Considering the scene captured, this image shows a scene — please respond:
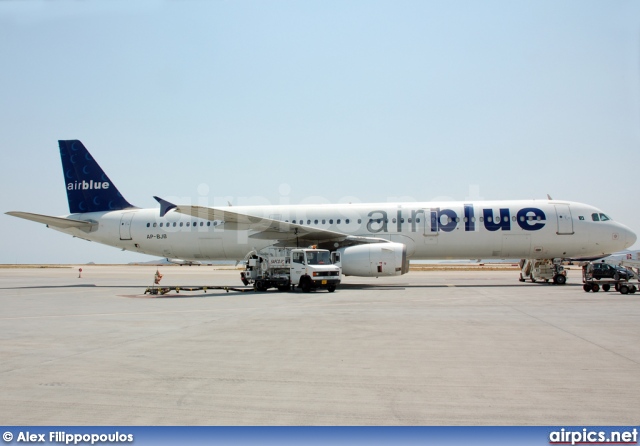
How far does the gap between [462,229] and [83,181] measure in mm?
21792

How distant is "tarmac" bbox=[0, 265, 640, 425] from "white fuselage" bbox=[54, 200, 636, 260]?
12112mm

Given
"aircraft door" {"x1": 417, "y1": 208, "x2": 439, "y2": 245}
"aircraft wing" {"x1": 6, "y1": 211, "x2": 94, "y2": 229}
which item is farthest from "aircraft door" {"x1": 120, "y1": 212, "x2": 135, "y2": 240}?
"aircraft door" {"x1": 417, "y1": 208, "x2": 439, "y2": 245}

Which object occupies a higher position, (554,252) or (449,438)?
(554,252)

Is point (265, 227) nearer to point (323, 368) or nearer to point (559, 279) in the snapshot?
point (559, 279)

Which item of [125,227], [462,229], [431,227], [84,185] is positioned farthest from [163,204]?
[462,229]

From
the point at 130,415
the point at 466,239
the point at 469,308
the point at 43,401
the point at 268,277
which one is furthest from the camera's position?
the point at 466,239

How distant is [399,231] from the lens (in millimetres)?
26719

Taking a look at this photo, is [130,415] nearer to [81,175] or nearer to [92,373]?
[92,373]

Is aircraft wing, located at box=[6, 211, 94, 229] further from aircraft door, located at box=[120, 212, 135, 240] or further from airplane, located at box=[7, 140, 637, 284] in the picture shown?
aircraft door, located at box=[120, 212, 135, 240]

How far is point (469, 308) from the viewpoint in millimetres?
15406

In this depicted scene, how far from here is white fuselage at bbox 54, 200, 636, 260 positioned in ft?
84.6

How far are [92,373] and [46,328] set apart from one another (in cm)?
566

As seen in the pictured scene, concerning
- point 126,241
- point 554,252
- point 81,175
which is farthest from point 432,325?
point 81,175

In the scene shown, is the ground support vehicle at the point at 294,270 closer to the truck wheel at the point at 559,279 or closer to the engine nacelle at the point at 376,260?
the engine nacelle at the point at 376,260
